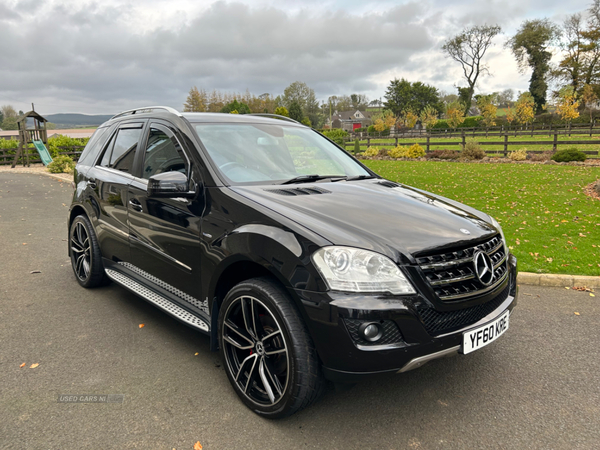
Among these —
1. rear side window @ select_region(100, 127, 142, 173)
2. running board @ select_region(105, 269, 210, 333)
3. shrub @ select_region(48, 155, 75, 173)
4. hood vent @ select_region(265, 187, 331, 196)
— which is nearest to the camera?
hood vent @ select_region(265, 187, 331, 196)

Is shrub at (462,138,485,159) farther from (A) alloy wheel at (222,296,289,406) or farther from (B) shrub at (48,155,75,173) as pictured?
(A) alloy wheel at (222,296,289,406)

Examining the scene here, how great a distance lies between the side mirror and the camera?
3.00 meters

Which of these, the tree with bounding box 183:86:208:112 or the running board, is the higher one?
the tree with bounding box 183:86:208:112

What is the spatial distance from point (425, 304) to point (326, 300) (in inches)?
20.7

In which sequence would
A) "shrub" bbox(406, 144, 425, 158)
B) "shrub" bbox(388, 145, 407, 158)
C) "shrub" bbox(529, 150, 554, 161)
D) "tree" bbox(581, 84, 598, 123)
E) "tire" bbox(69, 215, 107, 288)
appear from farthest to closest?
1. "tree" bbox(581, 84, 598, 123)
2. "shrub" bbox(388, 145, 407, 158)
3. "shrub" bbox(406, 144, 425, 158)
4. "shrub" bbox(529, 150, 554, 161)
5. "tire" bbox(69, 215, 107, 288)

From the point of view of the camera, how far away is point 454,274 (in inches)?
96.2

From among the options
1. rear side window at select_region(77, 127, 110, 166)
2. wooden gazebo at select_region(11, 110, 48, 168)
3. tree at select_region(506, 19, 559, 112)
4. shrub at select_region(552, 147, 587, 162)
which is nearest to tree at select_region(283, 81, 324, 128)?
tree at select_region(506, 19, 559, 112)

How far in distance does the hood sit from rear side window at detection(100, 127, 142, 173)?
5.14 feet

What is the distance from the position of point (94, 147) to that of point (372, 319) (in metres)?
4.05

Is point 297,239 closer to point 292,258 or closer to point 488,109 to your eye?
point 292,258

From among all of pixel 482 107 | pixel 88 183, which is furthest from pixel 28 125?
pixel 482 107

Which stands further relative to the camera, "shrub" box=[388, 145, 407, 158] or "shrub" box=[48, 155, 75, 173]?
"shrub" box=[388, 145, 407, 158]

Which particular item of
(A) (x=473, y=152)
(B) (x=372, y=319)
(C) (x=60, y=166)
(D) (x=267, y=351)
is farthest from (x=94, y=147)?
(A) (x=473, y=152)

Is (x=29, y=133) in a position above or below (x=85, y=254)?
above
